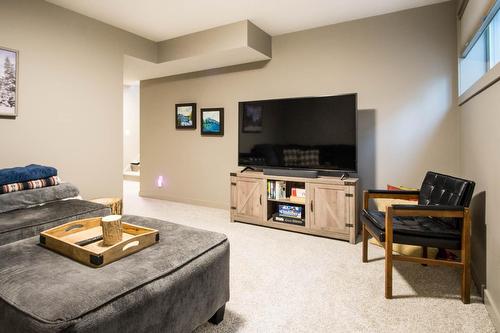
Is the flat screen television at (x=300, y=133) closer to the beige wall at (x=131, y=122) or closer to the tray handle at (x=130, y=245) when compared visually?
the tray handle at (x=130, y=245)

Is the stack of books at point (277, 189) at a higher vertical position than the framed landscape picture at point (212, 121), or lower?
lower

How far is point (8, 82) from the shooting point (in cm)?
286

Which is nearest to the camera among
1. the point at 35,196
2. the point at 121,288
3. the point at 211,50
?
the point at 121,288

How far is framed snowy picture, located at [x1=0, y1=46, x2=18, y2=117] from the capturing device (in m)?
2.82

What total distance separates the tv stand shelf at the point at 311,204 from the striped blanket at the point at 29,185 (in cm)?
198

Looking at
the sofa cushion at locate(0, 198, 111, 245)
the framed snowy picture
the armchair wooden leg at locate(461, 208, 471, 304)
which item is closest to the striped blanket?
the sofa cushion at locate(0, 198, 111, 245)

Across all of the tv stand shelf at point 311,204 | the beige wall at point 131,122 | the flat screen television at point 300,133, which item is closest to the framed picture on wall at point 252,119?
the flat screen television at point 300,133

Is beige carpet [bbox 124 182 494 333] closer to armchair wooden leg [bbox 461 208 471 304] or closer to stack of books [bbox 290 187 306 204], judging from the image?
armchair wooden leg [bbox 461 208 471 304]

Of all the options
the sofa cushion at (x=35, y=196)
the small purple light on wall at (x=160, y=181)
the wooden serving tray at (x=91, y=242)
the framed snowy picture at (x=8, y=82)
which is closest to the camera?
the wooden serving tray at (x=91, y=242)

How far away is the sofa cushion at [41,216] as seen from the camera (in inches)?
74.0

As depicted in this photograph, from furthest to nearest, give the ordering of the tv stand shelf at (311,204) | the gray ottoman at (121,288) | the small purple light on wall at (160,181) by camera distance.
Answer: the small purple light on wall at (160,181), the tv stand shelf at (311,204), the gray ottoman at (121,288)

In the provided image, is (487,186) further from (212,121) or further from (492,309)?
(212,121)

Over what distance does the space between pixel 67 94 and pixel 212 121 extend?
6.54 feet

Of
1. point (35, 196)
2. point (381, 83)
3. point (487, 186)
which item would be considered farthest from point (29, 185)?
point (381, 83)
